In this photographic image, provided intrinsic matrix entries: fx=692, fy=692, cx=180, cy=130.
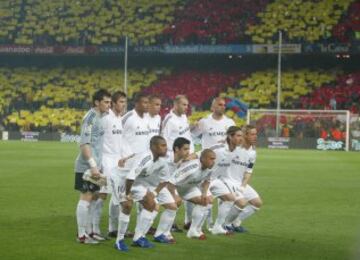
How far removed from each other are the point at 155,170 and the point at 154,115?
2.45 metres

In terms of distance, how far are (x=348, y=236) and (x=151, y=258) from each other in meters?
3.78

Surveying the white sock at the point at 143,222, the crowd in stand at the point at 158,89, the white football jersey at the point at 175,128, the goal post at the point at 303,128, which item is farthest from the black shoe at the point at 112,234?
the crowd in stand at the point at 158,89

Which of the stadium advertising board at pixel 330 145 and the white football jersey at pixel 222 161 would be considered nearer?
the white football jersey at pixel 222 161

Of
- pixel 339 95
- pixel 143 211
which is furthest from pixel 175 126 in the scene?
pixel 339 95

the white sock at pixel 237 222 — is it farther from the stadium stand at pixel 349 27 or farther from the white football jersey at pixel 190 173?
the stadium stand at pixel 349 27

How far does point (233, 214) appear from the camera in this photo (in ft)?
37.4

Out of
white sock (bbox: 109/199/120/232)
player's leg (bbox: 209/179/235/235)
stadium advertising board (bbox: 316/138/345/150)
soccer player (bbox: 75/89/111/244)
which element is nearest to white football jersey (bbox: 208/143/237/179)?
player's leg (bbox: 209/179/235/235)

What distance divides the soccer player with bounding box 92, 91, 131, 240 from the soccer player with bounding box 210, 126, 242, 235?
170 cm

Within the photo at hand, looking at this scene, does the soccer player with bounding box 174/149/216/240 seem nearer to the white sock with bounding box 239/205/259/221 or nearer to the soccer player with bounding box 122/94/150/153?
the white sock with bounding box 239/205/259/221

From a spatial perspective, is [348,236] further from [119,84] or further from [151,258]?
[119,84]

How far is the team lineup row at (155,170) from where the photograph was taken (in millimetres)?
9750

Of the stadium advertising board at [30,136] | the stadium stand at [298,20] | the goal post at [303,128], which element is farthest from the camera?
the stadium stand at [298,20]

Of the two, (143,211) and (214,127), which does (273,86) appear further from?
(143,211)

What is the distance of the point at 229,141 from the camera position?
11.6m
